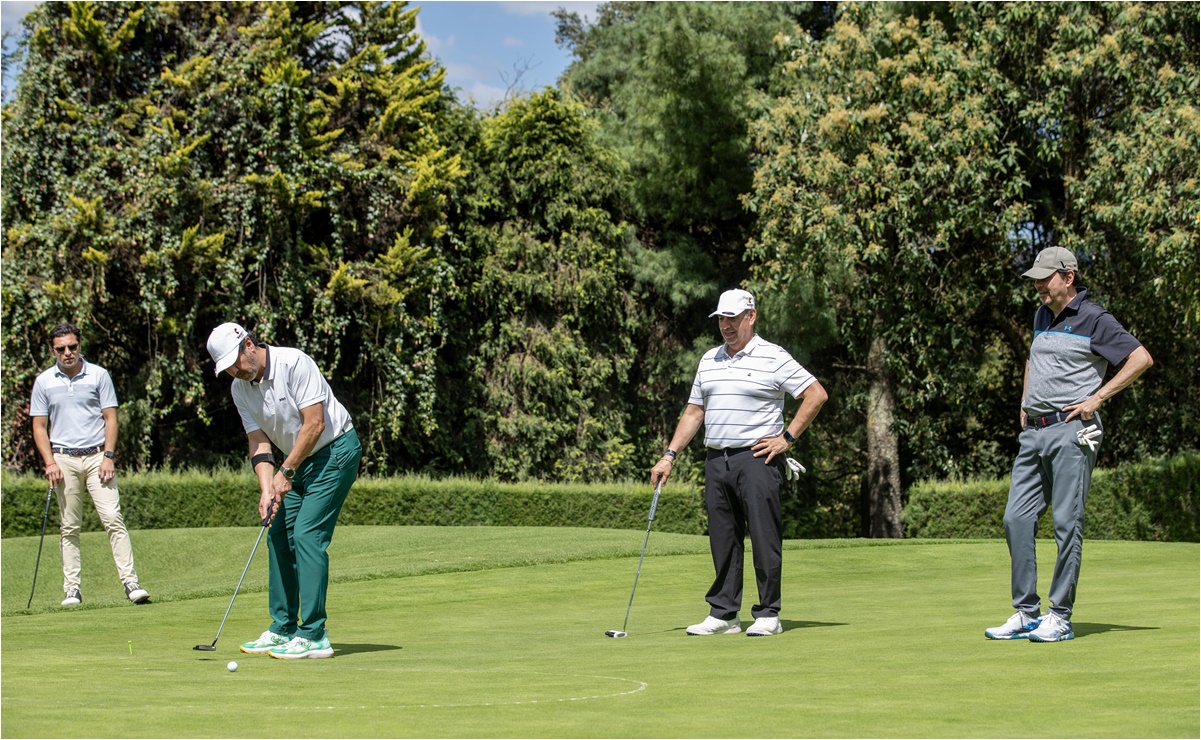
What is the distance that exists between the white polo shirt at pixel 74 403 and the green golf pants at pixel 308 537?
4.55m

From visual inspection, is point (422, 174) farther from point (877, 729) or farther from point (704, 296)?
point (877, 729)

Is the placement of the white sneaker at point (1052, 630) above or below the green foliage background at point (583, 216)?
below

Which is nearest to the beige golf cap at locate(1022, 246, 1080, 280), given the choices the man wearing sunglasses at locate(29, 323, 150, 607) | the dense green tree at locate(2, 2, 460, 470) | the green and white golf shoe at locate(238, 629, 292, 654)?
the green and white golf shoe at locate(238, 629, 292, 654)

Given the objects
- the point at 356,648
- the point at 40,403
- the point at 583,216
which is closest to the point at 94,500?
the point at 40,403

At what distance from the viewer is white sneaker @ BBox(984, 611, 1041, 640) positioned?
6.84m

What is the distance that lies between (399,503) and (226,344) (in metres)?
16.8

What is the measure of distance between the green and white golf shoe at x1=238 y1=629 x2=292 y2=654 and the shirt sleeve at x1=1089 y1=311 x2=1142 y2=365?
456cm

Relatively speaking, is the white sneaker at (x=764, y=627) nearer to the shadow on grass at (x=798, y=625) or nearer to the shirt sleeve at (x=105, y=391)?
the shadow on grass at (x=798, y=625)

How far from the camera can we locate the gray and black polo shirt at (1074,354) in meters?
6.91

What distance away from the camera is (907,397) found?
2480 centimetres

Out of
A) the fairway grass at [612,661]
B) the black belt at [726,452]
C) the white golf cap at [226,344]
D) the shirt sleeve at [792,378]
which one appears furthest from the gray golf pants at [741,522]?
the white golf cap at [226,344]

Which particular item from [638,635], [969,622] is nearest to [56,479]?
[638,635]

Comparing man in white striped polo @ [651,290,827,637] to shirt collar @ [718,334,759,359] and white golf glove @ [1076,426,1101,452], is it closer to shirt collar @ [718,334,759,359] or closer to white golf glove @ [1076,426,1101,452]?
shirt collar @ [718,334,759,359]

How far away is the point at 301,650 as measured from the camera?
6.89 metres
